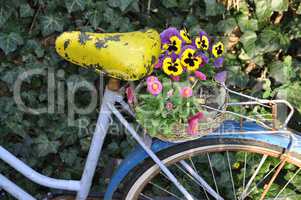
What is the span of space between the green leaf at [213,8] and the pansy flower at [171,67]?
25.8 inches

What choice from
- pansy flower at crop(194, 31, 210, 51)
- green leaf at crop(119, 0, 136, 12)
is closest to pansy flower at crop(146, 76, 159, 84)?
pansy flower at crop(194, 31, 210, 51)

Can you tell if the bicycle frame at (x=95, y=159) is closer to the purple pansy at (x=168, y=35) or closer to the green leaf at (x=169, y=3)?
the purple pansy at (x=168, y=35)

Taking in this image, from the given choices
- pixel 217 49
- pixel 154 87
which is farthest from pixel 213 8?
pixel 154 87

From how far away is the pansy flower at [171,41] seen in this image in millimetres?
1632

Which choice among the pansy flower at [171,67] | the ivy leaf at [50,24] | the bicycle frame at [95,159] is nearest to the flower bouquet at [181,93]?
the pansy flower at [171,67]

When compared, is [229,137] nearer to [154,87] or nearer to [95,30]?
[154,87]

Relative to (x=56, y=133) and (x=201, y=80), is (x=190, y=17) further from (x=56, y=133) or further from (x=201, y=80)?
(x=56, y=133)

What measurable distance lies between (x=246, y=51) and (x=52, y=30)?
96cm

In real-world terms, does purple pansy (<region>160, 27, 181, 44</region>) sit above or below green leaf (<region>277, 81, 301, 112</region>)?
above

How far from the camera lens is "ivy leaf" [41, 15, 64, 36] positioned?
2164mm

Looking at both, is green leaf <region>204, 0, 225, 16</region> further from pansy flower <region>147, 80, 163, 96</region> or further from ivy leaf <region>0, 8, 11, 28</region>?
ivy leaf <region>0, 8, 11, 28</region>

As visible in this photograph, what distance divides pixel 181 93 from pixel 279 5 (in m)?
0.88

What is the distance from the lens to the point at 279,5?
2.14 meters

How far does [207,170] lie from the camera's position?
95.6 inches
